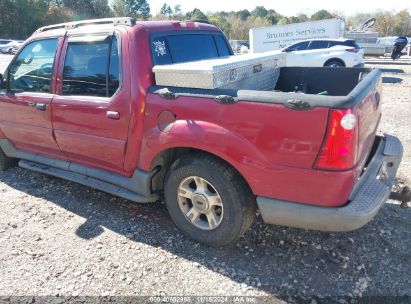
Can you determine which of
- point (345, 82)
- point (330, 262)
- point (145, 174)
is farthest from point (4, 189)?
point (345, 82)

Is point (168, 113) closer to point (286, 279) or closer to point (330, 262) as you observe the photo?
point (286, 279)

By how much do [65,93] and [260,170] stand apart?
2283mm

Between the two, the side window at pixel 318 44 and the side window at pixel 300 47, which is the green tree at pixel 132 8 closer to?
the side window at pixel 300 47

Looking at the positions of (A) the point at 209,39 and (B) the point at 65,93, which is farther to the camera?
(A) the point at 209,39

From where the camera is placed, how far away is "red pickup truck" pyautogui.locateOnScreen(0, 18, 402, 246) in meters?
2.43

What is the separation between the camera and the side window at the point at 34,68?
3830 millimetres

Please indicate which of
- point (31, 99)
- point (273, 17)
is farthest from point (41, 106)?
point (273, 17)

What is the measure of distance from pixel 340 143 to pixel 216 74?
1094 millimetres

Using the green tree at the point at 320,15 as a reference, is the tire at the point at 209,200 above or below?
below

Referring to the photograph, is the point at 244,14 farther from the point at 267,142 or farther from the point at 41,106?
the point at 267,142

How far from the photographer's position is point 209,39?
412 centimetres

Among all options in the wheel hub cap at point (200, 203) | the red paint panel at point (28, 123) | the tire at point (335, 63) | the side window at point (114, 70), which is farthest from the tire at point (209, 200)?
the tire at point (335, 63)

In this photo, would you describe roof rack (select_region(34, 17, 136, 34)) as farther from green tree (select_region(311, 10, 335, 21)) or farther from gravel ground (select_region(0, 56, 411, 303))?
green tree (select_region(311, 10, 335, 21))

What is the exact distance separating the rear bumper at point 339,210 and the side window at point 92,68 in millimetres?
1791
